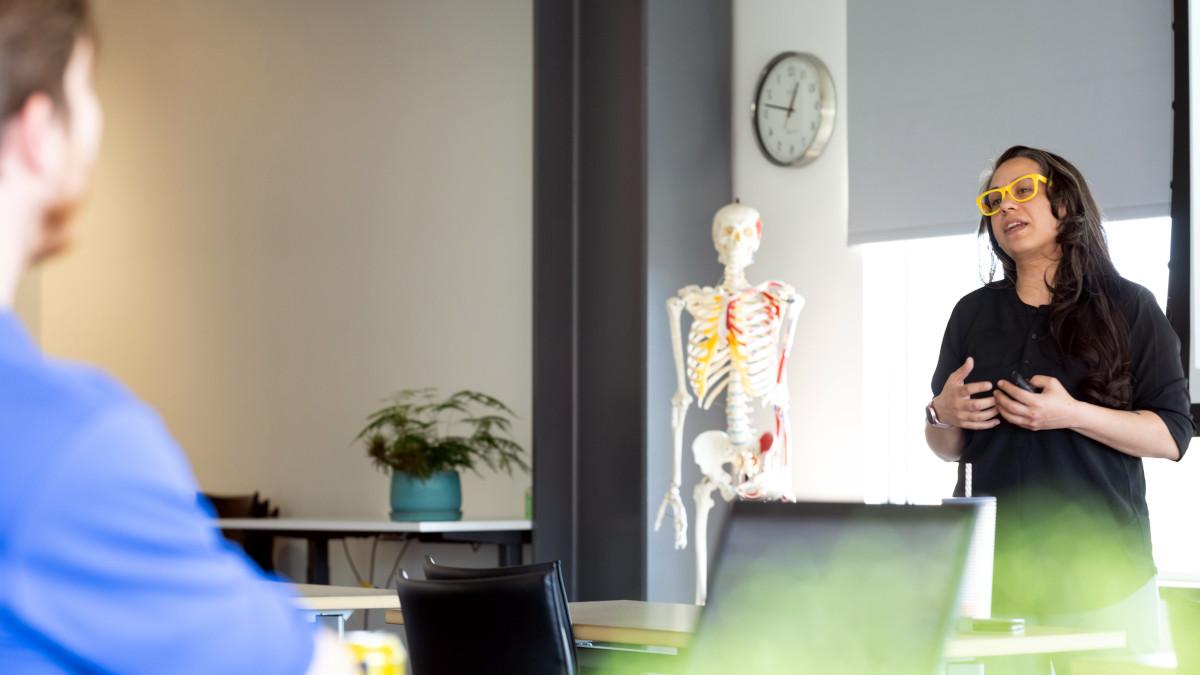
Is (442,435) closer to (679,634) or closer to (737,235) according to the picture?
(737,235)

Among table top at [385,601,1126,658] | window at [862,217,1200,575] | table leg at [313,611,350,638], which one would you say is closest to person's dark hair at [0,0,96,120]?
table top at [385,601,1126,658]

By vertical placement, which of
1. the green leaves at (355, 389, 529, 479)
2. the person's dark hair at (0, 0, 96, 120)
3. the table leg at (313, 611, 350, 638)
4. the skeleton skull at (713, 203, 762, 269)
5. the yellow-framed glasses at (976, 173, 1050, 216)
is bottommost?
the table leg at (313, 611, 350, 638)

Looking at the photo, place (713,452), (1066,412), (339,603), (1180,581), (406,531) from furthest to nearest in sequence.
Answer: (406,531) < (713,452) < (1180,581) < (339,603) < (1066,412)

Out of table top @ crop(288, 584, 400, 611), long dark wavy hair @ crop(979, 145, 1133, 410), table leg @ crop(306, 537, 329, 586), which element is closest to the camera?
long dark wavy hair @ crop(979, 145, 1133, 410)

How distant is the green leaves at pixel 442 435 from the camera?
6062 millimetres

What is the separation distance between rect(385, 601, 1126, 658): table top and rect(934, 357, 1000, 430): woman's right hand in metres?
0.45

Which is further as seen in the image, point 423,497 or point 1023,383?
point 423,497

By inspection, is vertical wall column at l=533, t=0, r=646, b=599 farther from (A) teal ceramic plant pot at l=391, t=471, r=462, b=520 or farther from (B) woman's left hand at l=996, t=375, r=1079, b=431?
(B) woman's left hand at l=996, t=375, r=1079, b=431

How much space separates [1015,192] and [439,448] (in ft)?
11.8

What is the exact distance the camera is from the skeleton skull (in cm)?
491

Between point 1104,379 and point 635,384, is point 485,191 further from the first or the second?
point 1104,379

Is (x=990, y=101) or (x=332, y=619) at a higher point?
(x=990, y=101)

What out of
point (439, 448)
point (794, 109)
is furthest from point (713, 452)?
point (439, 448)

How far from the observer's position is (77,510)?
1.94 ft
